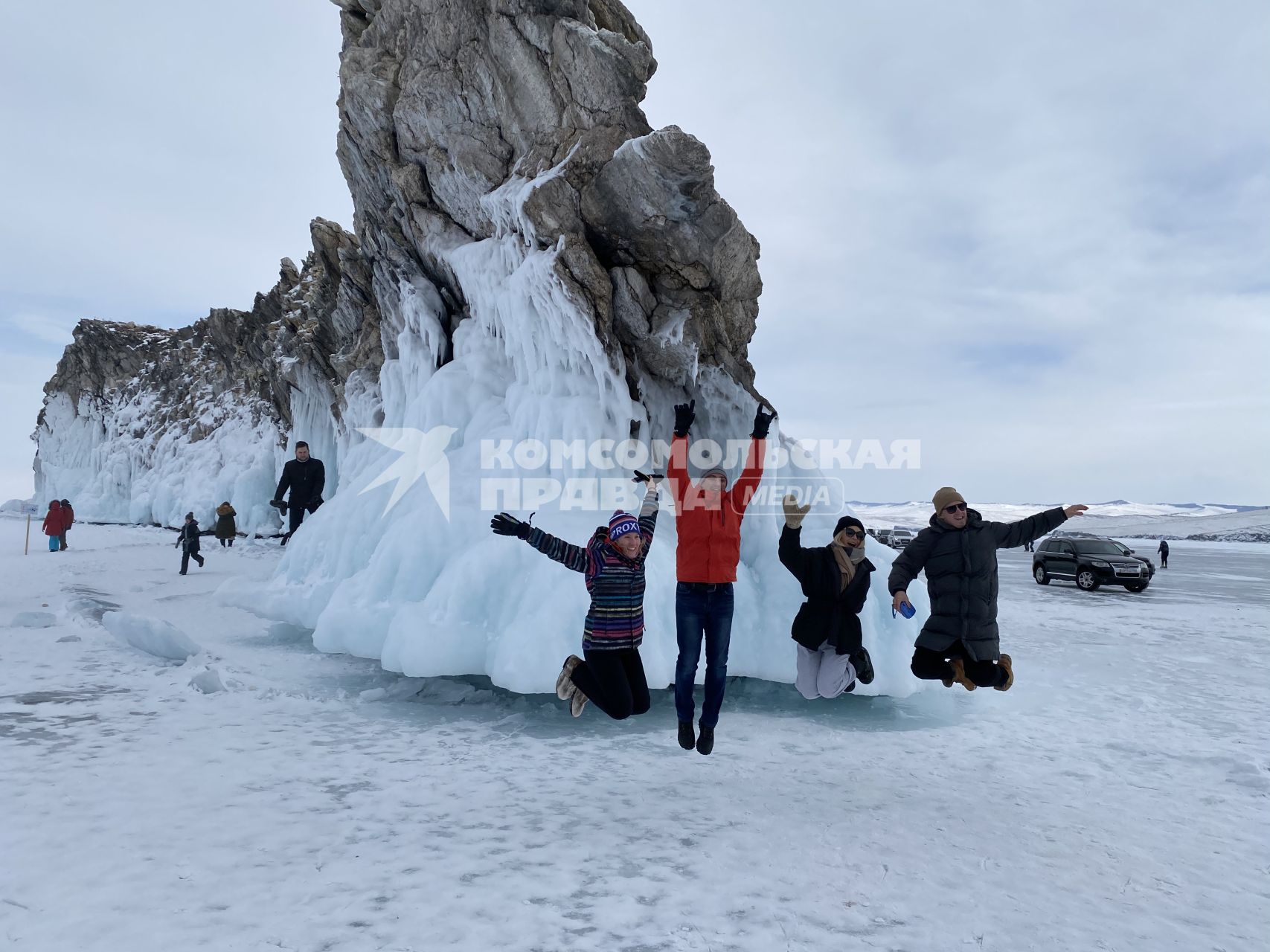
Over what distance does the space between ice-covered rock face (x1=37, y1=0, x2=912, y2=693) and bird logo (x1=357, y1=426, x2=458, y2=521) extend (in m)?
0.04

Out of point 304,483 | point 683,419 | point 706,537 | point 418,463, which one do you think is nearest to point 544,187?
point 418,463

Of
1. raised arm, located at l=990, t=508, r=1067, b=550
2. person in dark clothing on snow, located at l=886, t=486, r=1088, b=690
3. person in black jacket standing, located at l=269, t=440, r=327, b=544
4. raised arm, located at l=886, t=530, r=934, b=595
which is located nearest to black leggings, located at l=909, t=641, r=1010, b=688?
person in dark clothing on snow, located at l=886, t=486, r=1088, b=690

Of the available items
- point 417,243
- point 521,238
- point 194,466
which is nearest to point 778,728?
point 521,238

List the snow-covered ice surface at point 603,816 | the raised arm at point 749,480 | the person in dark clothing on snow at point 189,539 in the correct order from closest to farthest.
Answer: the snow-covered ice surface at point 603,816
the raised arm at point 749,480
the person in dark clothing on snow at point 189,539

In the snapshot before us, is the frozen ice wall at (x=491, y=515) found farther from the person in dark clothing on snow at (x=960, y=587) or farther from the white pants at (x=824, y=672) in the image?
the person in dark clothing on snow at (x=960, y=587)

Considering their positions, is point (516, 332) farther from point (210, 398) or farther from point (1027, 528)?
point (210, 398)

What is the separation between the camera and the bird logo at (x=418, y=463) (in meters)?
9.14

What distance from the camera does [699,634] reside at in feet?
15.2

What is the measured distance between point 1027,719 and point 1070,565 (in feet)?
58.4

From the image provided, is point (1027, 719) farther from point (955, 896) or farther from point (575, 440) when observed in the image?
point (575, 440)

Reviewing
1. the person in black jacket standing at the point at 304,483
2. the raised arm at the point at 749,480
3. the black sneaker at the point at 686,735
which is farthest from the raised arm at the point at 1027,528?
the person in black jacket standing at the point at 304,483

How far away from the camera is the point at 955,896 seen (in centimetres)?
334

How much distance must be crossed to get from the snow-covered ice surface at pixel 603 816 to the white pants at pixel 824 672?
0.58 meters

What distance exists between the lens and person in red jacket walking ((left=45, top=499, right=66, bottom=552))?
813 inches
